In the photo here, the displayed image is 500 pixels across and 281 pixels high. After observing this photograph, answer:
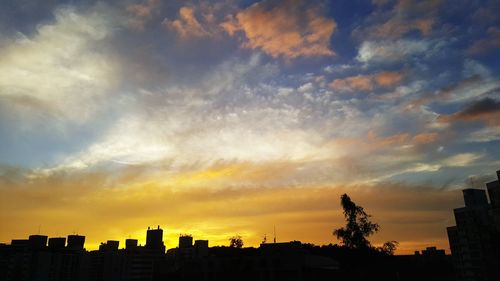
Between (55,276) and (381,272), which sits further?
(55,276)

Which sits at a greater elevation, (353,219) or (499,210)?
(499,210)

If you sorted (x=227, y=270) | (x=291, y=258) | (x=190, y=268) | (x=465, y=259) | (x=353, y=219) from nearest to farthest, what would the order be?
(x=353, y=219)
(x=291, y=258)
(x=227, y=270)
(x=190, y=268)
(x=465, y=259)

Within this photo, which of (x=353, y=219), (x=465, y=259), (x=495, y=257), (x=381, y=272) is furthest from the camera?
(x=465, y=259)

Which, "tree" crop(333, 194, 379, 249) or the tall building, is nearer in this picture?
"tree" crop(333, 194, 379, 249)

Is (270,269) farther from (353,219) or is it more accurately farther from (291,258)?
(353,219)

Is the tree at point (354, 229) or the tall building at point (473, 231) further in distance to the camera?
the tall building at point (473, 231)

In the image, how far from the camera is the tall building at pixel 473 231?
121m

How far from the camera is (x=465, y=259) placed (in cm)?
13512

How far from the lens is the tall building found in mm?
121250

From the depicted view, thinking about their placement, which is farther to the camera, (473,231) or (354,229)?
(473,231)

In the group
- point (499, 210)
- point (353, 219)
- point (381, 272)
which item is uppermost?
point (499, 210)

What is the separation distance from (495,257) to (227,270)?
222 ft

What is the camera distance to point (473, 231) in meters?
139

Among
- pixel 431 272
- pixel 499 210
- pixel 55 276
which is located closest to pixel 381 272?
pixel 499 210
